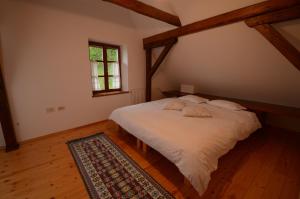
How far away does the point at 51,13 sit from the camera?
2.48m

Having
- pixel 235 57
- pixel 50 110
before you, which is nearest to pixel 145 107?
pixel 50 110

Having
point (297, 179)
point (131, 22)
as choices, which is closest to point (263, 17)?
point (297, 179)

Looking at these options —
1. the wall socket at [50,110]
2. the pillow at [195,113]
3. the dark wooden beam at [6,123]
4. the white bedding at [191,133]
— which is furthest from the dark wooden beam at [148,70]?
the dark wooden beam at [6,123]

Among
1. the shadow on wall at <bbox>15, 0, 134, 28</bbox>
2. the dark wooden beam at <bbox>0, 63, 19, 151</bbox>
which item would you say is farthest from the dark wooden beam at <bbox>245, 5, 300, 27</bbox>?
the dark wooden beam at <bbox>0, 63, 19, 151</bbox>

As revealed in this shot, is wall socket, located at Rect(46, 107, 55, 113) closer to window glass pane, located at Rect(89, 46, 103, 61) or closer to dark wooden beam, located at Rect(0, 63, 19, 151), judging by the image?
dark wooden beam, located at Rect(0, 63, 19, 151)

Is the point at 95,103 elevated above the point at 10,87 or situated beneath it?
situated beneath

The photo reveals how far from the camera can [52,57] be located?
8.46 feet

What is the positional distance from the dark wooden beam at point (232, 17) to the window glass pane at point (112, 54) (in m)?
1.34

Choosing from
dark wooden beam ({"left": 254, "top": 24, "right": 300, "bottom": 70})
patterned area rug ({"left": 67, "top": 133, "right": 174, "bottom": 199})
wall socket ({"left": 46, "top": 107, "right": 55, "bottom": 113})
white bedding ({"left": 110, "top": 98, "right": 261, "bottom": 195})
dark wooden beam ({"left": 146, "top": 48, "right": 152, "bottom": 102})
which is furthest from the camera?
dark wooden beam ({"left": 146, "top": 48, "right": 152, "bottom": 102})

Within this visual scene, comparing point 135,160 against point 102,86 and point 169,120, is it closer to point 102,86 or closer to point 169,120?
point 169,120

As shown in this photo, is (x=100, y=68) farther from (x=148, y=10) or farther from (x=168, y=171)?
(x=168, y=171)

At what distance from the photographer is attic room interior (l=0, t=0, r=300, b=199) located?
161 centimetres

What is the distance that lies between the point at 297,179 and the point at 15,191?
126 inches

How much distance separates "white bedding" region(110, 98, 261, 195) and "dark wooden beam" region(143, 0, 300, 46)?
1.45 m
